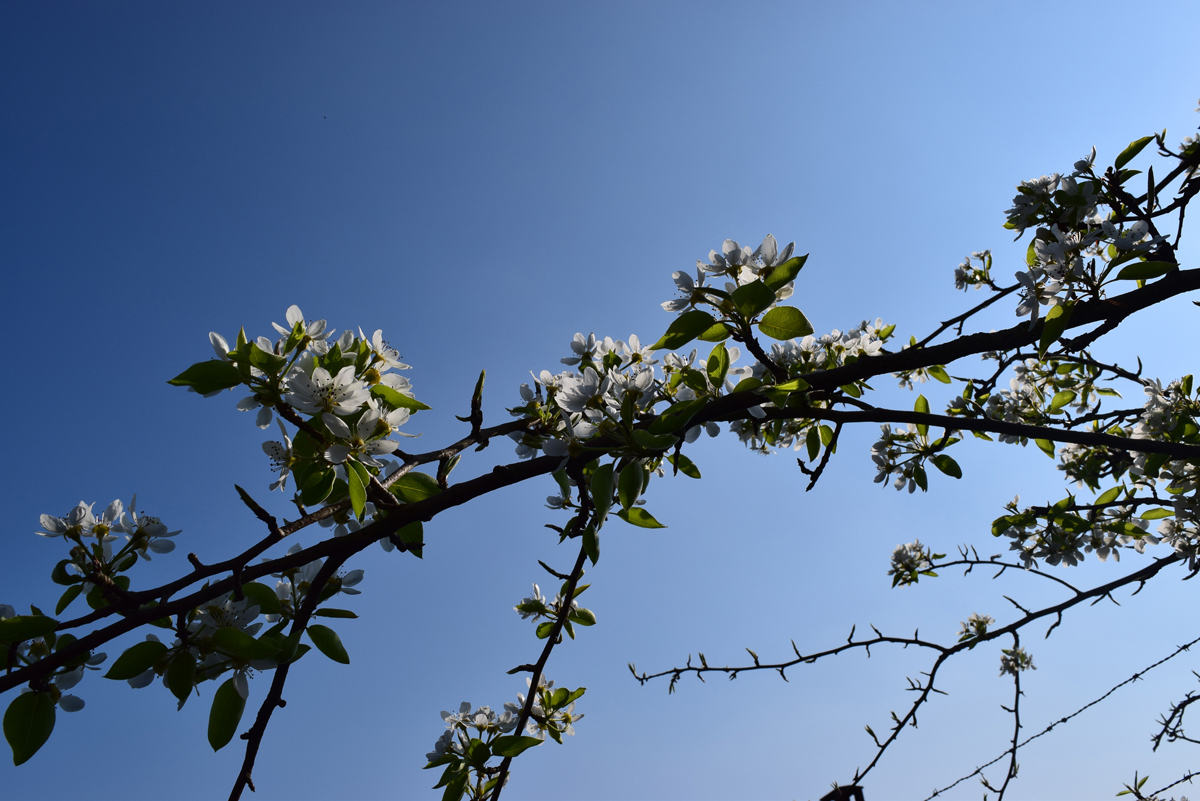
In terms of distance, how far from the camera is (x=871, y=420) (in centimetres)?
149

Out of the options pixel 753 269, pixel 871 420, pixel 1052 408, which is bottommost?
pixel 871 420

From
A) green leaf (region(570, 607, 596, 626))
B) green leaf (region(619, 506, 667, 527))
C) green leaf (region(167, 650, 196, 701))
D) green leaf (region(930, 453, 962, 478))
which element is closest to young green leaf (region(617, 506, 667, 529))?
green leaf (region(619, 506, 667, 527))

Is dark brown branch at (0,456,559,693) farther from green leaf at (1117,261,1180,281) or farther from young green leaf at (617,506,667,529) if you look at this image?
green leaf at (1117,261,1180,281)

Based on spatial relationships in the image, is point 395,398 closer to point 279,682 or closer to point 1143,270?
point 279,682

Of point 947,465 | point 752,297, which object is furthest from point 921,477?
point 752,297

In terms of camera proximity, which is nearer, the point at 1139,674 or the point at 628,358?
the point at 628,358

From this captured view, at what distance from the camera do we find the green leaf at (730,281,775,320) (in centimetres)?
128

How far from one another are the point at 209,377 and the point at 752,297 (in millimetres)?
1082

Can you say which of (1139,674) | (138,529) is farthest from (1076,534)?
(138,529)

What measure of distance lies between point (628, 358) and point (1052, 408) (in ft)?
7.39

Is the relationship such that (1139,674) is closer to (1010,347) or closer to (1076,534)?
(1076,534)

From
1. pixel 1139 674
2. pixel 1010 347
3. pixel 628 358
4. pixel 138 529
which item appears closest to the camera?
pixel 138 529

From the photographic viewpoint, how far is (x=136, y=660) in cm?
108

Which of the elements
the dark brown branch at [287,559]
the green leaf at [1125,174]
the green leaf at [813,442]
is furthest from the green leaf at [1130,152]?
the dark brown branch at [287,559]
